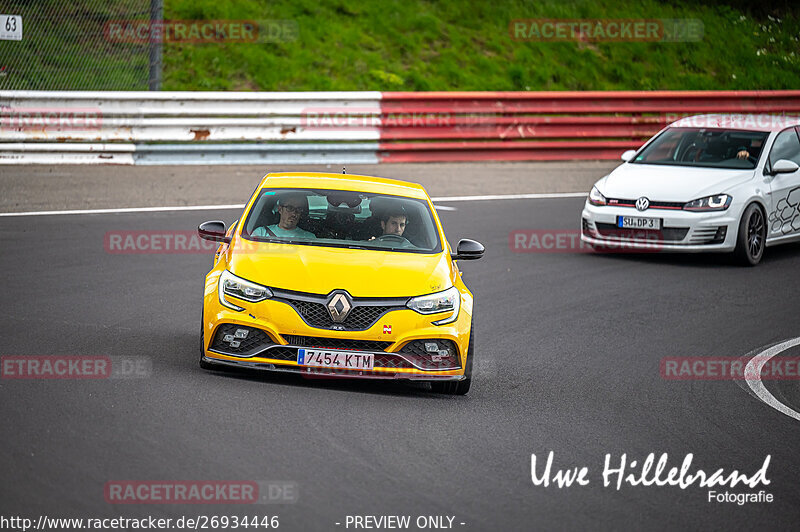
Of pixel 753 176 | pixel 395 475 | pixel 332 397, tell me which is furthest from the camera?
pixel 753 176

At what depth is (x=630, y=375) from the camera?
357 inches

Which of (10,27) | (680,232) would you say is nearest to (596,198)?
(680,232)

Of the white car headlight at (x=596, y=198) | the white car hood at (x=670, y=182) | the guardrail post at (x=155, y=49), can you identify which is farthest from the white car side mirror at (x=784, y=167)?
the guardrail post at (x=155, y=49)

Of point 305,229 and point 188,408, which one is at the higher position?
point 305,229

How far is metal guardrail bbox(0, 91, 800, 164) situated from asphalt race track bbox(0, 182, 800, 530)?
6.37m

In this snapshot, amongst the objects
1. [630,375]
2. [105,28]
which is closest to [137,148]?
[105,28]

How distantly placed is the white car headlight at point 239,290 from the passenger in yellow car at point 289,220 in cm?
78

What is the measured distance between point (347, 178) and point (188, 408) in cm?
282

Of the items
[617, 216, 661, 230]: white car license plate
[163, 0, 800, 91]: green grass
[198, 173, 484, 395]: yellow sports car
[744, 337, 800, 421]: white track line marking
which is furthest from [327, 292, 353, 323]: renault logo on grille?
[163, 0, 800, 91]: green grass

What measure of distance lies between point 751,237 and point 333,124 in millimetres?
8343

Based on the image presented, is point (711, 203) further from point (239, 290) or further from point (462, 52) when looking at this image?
point (462, 52)

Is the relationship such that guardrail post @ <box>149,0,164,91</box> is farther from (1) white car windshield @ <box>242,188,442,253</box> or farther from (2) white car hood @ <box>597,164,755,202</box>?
(1) white car windshield @ <box>242,188,442,253</box>

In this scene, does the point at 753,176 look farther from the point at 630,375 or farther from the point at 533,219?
the point at 630,375

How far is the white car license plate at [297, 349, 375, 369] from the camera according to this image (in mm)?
7812
